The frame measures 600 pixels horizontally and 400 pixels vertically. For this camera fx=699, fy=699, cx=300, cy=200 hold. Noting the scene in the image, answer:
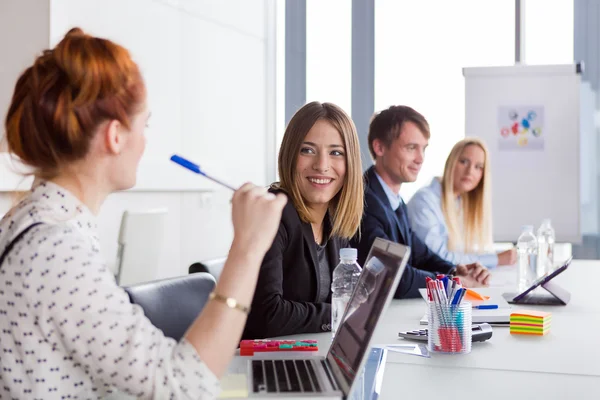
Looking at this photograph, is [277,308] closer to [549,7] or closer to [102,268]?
[102,268]

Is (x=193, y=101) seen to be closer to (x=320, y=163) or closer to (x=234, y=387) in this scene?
(x=320, y=163)

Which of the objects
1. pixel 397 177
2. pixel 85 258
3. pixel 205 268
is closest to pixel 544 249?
pixel 397 177

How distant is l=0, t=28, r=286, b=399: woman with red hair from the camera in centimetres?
95

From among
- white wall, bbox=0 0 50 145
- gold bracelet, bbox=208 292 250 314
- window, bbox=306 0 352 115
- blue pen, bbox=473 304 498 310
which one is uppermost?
window, bbox=306 0 352 115

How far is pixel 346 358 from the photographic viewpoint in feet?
4.08

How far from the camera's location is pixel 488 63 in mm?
5535

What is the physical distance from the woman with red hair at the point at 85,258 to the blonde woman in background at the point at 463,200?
8.49ft

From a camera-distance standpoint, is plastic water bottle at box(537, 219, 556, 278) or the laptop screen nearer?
the laptop screen

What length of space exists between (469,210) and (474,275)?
3.90 feet

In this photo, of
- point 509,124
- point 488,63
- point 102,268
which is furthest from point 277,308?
point 488,63

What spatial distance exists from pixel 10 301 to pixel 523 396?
0.91m

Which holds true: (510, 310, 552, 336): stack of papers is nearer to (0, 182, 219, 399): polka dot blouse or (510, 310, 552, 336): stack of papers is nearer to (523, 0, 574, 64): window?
(0, 182, 219, 399): polka dot blouse

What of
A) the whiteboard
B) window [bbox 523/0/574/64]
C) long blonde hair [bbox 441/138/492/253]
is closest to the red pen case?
long blonde hair [bbox 441/138/492/253]

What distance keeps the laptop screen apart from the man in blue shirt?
53.4 inches
